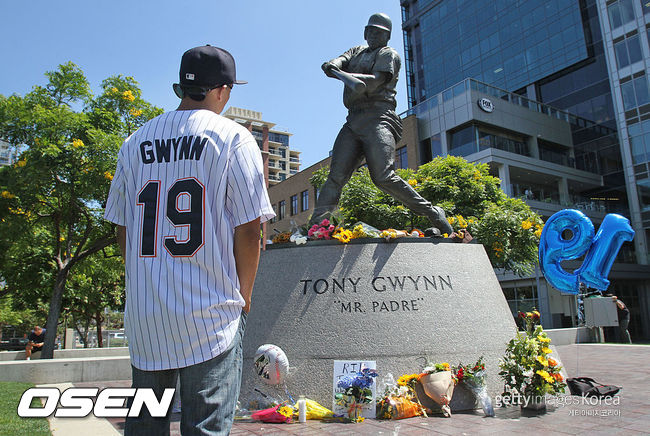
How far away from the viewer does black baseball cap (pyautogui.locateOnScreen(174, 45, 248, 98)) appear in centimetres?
219

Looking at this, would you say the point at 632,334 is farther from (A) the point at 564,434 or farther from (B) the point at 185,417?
(B) the point at 185,417

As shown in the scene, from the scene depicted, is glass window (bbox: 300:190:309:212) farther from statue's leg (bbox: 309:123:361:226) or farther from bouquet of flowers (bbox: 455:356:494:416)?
bouquet of flowers (bbox: 455:356:494:416)

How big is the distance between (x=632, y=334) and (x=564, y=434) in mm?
34782

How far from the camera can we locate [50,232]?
18.2 m

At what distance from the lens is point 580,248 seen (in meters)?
9.16

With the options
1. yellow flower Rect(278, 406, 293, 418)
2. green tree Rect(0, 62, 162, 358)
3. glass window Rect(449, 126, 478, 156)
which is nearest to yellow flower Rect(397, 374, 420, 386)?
yellow flower Rect(278, 406, 293, 418)

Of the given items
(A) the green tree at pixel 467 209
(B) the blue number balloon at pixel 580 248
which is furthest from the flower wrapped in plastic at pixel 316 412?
(A) the green tree at pixel 467 209

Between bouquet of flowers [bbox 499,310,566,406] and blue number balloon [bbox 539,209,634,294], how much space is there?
11.5 ft

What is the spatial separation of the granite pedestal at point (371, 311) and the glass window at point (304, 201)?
40744 millimetres

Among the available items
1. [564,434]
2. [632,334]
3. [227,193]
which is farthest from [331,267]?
[632,334]

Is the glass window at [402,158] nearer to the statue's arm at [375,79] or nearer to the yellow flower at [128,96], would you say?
the yellow flower at [128,96]

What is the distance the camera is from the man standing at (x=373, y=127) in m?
7.06

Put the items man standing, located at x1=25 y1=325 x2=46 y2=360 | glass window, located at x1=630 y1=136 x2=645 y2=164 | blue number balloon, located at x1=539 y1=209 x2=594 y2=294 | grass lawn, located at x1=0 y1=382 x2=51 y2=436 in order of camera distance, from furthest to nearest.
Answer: glass window, located at x1=630 y1=136 x2=645 y2=164
man standing, located at x1=25 y1=325 x2=46 y2=360
blue number balloon, located at x1=539 y1=209 x2=594 y2=294
grass lawn, located at x1=0 y1=382 x2=51 y2=436

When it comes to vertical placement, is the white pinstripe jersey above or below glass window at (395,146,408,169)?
below
